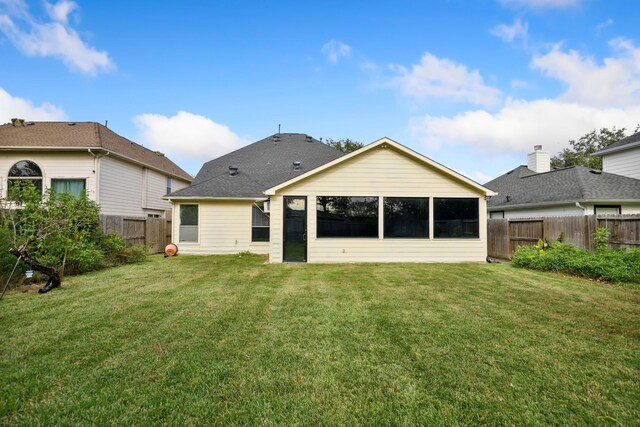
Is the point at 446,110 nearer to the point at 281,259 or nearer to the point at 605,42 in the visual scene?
the point at 605,42

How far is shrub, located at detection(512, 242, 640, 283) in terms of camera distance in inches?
302

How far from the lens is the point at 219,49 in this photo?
1359cm

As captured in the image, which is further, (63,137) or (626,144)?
(626,144)

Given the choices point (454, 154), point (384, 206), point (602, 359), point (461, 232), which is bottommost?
point (602, 359)

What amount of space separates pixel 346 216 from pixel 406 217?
2158 mm

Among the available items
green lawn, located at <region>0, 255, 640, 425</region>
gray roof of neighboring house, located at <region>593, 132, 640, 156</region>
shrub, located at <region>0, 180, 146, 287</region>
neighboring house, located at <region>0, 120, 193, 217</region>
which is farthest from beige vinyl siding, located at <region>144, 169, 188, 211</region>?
gray roof of neighboring house, located at <region>593, 132, 640, 156</region>

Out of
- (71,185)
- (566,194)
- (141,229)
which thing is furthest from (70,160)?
(566,194)

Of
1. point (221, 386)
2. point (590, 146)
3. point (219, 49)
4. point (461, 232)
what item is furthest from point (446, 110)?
point (590, 146)

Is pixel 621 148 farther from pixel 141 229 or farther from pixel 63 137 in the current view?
pixel 63 137

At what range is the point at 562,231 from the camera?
34.8 ft

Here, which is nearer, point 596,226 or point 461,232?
point 596,226

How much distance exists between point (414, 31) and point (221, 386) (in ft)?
45.0

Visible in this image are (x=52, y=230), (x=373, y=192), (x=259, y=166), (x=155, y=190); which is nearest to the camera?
(x=52, y=230)

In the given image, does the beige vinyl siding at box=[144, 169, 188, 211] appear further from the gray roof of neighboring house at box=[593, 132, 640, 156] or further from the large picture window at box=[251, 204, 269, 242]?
the gray roof of neighboring house at box=[593, 132, 640, 156]
